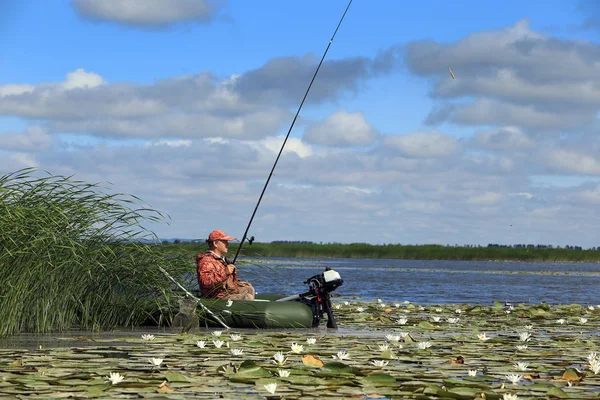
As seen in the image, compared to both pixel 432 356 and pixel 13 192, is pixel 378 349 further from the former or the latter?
pixel 13 192

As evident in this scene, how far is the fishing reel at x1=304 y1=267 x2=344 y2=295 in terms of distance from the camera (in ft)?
39.2

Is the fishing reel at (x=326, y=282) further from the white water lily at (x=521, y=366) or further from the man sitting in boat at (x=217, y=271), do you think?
the white water lily at (x=521, y=366)

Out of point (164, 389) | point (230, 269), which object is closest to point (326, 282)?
point (230, 269)

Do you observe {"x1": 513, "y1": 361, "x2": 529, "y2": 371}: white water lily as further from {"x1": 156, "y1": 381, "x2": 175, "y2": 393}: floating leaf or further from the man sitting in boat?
the man sitting in boat

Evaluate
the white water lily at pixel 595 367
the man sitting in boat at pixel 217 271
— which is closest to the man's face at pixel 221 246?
the man sitting in boat at pixel 217 271

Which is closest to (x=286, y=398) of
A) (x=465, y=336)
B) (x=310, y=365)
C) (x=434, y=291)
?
(x=310, y=365)

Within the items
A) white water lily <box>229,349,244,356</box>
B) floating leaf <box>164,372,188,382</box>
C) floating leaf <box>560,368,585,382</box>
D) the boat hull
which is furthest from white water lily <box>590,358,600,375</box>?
the boat hull

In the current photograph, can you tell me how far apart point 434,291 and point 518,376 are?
18.1 meters

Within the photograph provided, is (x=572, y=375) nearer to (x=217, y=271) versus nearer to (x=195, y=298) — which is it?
(x=195, y=298)

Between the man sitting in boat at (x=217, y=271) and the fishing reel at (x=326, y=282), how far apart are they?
1027 mm

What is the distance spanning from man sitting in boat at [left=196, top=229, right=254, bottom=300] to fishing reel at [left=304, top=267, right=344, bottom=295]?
1027mm

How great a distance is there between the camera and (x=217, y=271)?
11906mm

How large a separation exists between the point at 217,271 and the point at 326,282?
1452 mm

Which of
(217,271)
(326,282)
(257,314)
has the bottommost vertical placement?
(257,314)
